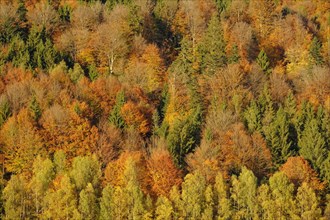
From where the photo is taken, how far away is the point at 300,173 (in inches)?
2510

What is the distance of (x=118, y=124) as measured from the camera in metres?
74.1

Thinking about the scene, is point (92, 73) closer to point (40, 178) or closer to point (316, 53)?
point (40, 178)

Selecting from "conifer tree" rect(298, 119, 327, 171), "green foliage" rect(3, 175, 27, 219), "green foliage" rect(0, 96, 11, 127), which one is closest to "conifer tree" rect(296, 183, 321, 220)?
"conifer tree" rect(298, 119, 327, 171)

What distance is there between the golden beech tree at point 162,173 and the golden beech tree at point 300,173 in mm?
12132

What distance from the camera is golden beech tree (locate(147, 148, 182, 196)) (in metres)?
61.0

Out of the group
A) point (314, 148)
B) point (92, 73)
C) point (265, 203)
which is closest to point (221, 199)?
point (265, 203)

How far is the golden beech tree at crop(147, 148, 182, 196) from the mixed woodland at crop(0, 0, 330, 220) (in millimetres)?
133

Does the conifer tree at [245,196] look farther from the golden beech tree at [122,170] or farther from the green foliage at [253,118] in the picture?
the green foliage at [253,118]

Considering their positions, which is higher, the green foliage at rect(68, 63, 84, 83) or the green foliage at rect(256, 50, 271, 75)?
the green foliage at rect(256, 50, 271, 75)

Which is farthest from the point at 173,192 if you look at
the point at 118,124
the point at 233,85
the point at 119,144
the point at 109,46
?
the point at 109,46

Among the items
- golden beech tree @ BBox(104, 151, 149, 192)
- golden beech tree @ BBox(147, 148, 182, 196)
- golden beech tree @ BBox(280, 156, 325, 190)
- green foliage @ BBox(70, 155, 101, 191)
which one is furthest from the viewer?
golden beech tree @ BBox(280, 156, 325, 190)

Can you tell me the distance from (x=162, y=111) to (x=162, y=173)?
2235cm

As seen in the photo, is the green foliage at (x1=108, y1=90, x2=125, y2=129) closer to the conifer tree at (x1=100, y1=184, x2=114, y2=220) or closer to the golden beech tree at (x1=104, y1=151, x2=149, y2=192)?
the golden beech tree at (x1=104, y1=151, x2=149, y2=192)

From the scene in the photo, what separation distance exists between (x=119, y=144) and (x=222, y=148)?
12.4 metres
